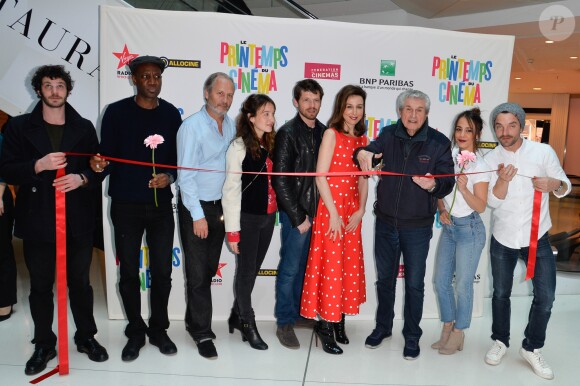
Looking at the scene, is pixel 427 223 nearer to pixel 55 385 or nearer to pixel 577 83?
pixel 55 385

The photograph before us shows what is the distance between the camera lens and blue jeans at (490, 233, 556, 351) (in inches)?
116

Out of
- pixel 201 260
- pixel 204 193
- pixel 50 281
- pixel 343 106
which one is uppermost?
pixel 343 106

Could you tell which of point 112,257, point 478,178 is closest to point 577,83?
point 478,178

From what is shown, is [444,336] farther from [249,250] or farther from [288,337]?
[249,250]

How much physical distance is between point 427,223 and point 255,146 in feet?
3.86

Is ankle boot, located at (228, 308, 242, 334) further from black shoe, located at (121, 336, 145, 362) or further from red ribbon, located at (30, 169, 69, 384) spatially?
red ribbon, located at (30, 169, 69, 384)

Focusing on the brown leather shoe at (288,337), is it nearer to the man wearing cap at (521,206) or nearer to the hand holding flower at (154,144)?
the hand holding flower at (154,144)

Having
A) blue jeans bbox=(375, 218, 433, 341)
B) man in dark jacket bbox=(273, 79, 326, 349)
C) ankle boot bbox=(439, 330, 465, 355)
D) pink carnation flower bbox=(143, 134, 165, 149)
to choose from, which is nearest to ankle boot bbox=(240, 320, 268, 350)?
man in dark jacket bbox=(273, 79, 326, 349)

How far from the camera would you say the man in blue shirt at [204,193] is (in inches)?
112

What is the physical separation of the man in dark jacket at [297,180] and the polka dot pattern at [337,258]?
87 millimetres

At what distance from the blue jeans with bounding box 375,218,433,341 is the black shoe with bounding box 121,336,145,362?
1.60 meters

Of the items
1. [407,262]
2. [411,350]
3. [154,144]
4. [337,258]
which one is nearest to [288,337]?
[337,258]

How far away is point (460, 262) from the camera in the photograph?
312 centimetres

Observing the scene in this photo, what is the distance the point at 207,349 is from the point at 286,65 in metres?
2.09
